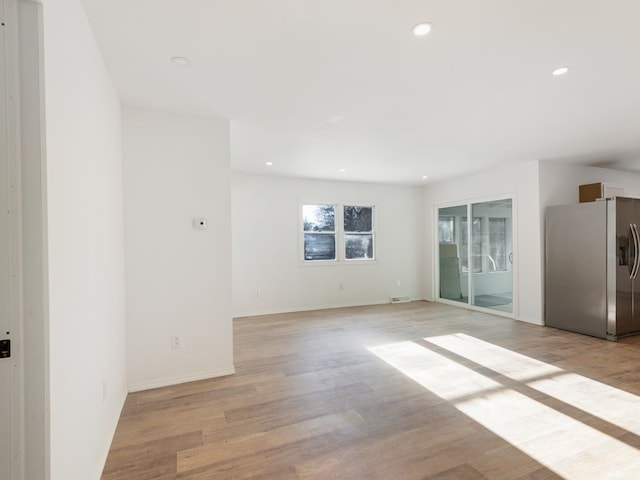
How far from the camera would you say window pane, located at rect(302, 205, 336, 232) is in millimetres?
6242

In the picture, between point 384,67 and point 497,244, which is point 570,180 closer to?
point 497,244

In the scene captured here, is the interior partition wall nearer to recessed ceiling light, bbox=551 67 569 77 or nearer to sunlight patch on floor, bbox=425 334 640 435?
sunlight patch on floor, bbox=425 334 640 435

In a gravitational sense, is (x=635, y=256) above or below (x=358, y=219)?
below

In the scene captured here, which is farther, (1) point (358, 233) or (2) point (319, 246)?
(1) point (358, 233)

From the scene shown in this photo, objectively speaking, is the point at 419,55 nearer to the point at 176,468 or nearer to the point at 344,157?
the point at 344,157

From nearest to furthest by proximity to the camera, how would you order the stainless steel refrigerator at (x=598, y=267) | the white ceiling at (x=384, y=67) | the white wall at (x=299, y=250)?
the white ceiling at (x=384, y=67) → the stainless steel refrigerator at (x=598, y=267) → the white wall at (x=299, y=250)

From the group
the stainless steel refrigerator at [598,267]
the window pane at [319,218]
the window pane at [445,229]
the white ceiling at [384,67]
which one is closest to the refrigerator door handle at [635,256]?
the stainless steel refrigerator at [598,267]

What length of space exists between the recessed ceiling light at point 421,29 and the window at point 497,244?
4512 mm

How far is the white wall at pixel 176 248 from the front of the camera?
9.21 ft

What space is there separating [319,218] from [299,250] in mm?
786

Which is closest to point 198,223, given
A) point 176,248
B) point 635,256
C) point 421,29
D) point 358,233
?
point 176,248

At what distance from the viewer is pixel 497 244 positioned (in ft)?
18.4

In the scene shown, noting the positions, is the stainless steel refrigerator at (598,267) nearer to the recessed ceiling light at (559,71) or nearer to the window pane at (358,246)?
the recessed ceiling light at (559,71)

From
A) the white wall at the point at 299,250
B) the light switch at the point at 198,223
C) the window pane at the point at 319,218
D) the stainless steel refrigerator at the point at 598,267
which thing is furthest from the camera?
the window pane at the point at 319,218
